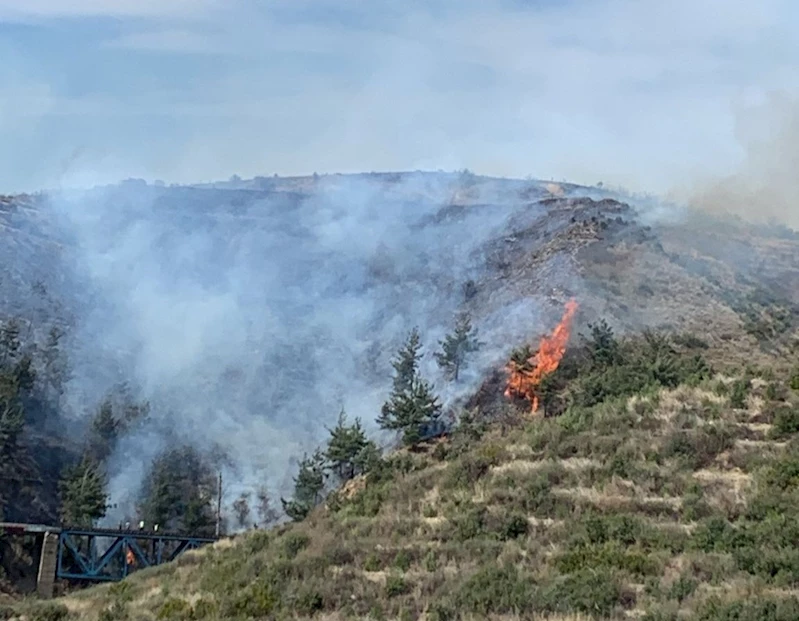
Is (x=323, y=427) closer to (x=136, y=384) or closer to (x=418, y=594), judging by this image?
(x=136, y=384)

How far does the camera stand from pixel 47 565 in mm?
47906

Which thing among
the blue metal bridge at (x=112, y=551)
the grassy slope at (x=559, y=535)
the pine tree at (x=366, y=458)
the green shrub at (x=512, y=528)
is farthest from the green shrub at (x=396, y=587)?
the blue metal bridge at (x=112, y=551)

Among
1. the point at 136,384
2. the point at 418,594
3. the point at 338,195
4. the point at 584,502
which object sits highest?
the point at 338,195

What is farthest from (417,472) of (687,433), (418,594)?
(418,594)

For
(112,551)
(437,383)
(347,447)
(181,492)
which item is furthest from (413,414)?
(181,492)

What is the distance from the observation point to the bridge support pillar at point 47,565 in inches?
1859

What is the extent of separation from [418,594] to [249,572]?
22.2ft

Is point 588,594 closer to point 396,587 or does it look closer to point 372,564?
point 396,587

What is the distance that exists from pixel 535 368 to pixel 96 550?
1026 inches

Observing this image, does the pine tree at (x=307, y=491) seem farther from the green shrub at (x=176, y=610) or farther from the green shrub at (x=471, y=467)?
the green shrub at (x=176, y=610)

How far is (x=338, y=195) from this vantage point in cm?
11750

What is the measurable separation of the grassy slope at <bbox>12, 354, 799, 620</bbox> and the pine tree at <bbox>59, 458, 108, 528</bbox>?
18057 mm

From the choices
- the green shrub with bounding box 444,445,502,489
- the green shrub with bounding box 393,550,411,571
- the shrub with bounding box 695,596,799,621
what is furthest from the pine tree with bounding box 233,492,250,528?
the shrub with bounding box 695,596,799,621

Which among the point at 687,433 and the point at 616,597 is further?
the point at 687,433
